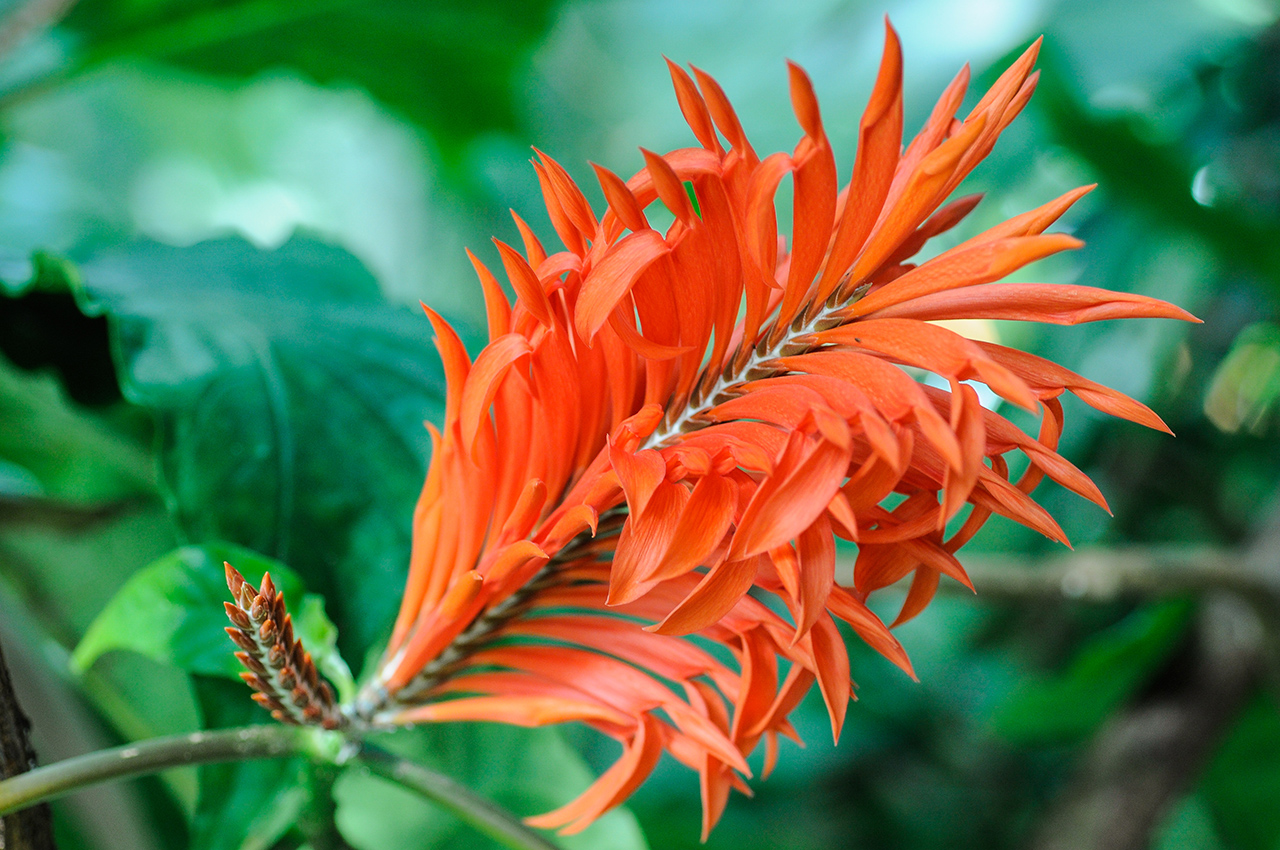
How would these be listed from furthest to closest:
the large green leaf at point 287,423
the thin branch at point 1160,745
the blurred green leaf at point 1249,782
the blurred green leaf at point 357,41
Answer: the blurred green leaf at point 1249,782
the thin branch at point 1160,745
the blurred green leaf at point 357,41
the large green leaf at point 287,423

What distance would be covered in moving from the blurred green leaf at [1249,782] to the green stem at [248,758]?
3.06 ft

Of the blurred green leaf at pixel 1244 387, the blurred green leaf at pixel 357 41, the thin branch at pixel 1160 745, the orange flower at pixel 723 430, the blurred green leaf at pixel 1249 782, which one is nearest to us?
the orange flower at pixel 723 430

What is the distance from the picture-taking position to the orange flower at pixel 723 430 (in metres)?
0.16

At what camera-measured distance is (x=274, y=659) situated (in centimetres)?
18

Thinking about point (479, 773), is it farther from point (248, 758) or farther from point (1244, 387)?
point (1244, 387)

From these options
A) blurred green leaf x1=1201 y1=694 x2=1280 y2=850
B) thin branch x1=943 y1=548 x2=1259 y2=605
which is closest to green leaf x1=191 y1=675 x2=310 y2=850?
thin branch x1=943 y1=548 x2=1259 y2=605

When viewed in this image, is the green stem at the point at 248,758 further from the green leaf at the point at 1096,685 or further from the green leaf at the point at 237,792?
the green leaf at the point at 1096,685

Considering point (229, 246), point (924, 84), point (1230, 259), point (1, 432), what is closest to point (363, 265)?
point (229, 246)

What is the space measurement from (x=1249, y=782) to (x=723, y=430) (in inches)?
40.1

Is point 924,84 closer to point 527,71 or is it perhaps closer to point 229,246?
point 527,71

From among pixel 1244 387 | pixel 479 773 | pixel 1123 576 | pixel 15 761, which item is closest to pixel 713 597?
pixel 15 761

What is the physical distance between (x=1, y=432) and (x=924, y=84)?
0.69 meters

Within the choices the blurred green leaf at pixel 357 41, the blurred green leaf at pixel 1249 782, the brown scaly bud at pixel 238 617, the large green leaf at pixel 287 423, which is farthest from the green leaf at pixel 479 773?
the blurred green leaf at pixel 1249 782

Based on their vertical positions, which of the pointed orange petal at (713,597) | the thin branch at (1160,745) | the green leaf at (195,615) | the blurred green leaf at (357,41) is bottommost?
the thin branch at (1160,745)
